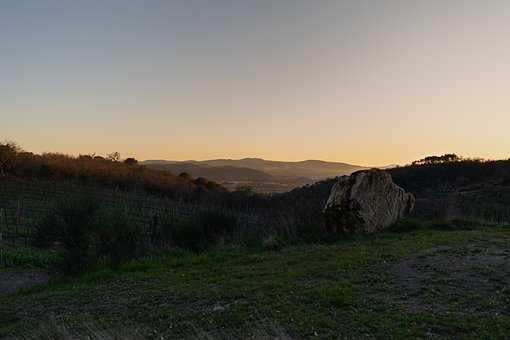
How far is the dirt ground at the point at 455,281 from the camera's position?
6598mm

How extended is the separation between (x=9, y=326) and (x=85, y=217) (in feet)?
16.9

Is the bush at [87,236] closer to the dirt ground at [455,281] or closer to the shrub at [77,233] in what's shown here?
the shrub at [77,233]

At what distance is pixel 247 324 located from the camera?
6.22 metres

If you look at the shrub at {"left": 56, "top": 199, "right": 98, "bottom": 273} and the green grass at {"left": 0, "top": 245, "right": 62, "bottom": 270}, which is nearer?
the shrub at {"left": 56, "top": 199, "right": 98, "bottom": 273}

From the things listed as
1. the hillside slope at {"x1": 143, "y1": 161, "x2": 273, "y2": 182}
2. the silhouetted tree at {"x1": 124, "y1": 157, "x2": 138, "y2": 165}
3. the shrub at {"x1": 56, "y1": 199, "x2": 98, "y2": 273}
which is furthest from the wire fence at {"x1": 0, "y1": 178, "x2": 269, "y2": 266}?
the hillside slope at {"x1": 143, "y1": 161, "x2": 273, "y2": 182}

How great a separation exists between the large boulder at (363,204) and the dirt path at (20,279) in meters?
8.78

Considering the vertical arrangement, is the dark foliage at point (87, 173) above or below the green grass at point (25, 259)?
above

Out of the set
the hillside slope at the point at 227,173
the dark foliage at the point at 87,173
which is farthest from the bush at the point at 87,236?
the hillside slope at the point at 227,173

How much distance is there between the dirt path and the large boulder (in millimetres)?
8777

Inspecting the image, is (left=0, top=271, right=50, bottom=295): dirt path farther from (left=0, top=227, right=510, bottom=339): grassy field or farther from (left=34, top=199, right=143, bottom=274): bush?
(left=0, top=227, right=510, bottom=339): grassy field

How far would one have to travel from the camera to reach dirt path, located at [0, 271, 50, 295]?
12.3 meters

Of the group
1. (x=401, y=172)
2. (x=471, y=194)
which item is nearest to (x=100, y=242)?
(x=471, y=194)

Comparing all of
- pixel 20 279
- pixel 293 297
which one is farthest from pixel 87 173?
pixel 293 297

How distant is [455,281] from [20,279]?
38.2 ft
